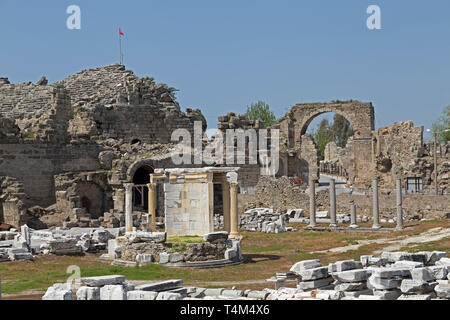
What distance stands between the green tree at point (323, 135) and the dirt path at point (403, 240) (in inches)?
2018

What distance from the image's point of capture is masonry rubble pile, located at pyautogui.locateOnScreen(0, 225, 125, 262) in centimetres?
2275

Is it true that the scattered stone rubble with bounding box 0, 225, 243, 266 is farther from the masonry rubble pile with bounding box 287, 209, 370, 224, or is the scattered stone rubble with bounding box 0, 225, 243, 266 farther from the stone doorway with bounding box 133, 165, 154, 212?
the stone doorway with bounding box 133, 165, 154, 212

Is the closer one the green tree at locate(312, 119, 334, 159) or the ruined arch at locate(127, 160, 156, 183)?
the ruined arch at locate(127, 160, 156, 183)

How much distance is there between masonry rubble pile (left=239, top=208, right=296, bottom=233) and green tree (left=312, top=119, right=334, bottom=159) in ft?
145

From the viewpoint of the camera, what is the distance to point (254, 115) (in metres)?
78.6

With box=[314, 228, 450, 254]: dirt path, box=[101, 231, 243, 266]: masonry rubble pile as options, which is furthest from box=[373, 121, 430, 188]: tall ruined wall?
box=[101, 231, 243, 266]: masonry rubble pile

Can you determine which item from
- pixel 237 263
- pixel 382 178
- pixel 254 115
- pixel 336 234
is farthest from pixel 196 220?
pixel 254 115

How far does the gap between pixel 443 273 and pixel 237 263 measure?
8.56 meters

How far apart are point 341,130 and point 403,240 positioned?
68.5 m

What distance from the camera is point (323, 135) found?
287 ft

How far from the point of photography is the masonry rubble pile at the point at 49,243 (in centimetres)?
2275

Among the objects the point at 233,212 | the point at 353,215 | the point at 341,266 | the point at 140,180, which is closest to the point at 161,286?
the point at 341,266

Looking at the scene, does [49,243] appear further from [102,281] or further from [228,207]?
[102,281]

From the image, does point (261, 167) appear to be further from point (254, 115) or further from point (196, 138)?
point (254, 115)
